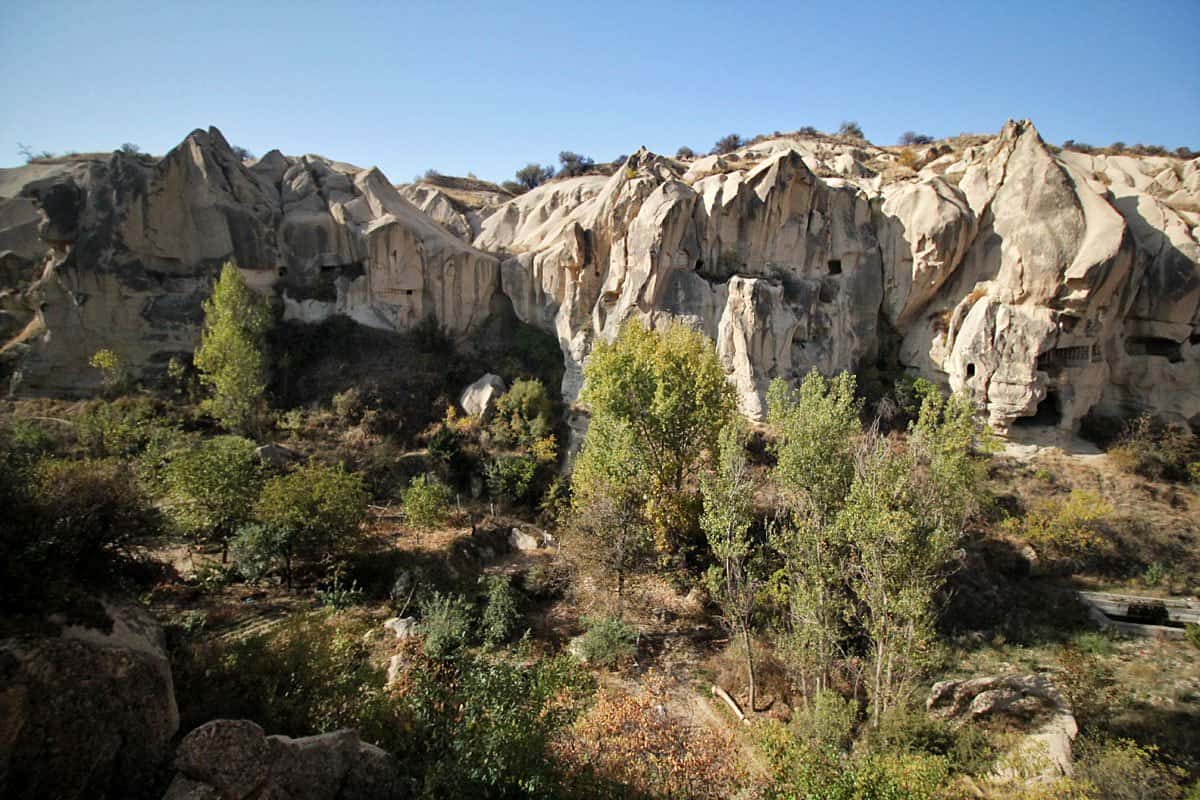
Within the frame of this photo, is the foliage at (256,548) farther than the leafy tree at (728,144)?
No

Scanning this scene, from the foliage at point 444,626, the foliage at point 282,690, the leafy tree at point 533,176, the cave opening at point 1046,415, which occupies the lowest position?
the foliage at point 444,626

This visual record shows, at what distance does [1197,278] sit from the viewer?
19.0 m

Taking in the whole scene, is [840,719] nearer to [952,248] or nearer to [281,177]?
[952,248]

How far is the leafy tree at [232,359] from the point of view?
19422 mm

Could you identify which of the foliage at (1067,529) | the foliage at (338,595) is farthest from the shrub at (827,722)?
the foliage at (1067,529)

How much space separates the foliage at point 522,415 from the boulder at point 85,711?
15.7 meters

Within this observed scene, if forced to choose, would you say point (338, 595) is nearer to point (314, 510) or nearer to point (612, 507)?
point (314, 510)

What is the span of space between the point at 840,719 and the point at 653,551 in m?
5.42

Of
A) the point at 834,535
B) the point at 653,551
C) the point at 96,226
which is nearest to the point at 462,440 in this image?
the point at 653,551

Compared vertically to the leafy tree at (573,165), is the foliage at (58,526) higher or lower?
lower

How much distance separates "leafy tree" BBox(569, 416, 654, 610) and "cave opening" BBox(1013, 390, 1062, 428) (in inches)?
675

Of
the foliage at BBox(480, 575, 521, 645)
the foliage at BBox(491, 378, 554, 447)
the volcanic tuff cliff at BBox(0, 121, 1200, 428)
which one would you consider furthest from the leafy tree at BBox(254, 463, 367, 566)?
the volcanic tuff cliff at BBox(0, 121, 1200, 428)

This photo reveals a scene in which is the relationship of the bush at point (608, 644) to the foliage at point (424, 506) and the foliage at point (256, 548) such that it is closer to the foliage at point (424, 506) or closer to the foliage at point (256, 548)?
the foliage at point (424, 506)

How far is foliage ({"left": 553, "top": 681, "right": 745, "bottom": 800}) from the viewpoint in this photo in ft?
21.8
